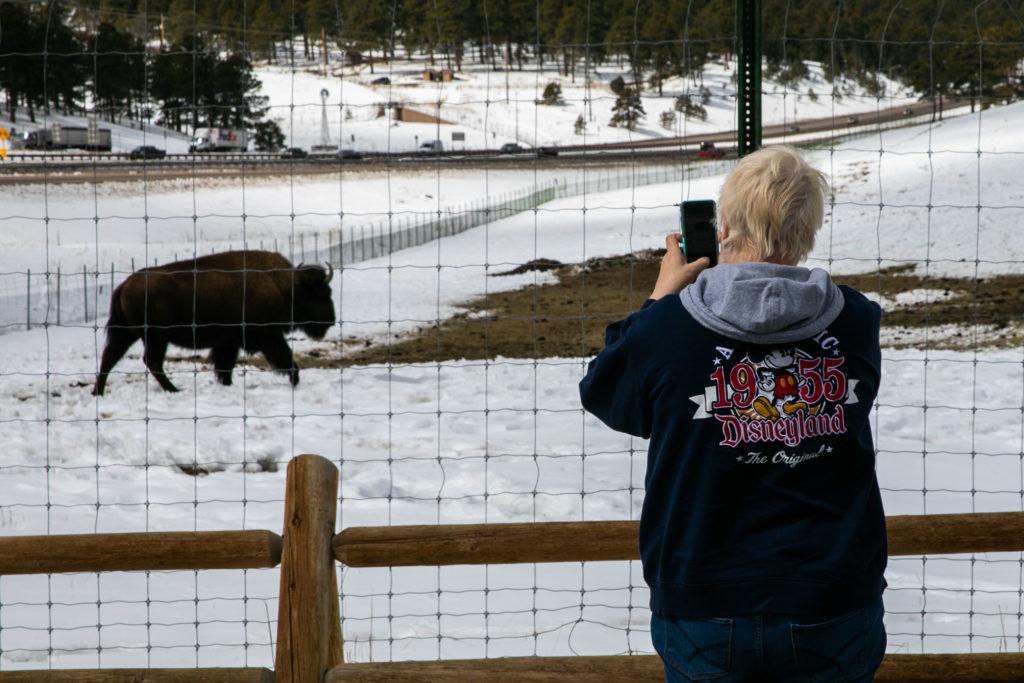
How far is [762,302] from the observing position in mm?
1974

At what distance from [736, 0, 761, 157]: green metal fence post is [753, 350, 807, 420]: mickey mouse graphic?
3323 mm

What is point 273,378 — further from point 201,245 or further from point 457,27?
point 201,245

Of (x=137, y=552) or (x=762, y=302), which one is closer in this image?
(x=762, y=302)

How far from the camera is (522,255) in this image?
21.0 metres

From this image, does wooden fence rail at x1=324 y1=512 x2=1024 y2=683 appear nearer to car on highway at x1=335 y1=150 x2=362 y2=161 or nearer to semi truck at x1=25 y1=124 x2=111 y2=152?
car on highway at x1=335 y1=150 x2=362 y2=161

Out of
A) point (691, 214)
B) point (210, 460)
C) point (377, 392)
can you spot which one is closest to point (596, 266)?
point (377, 392)

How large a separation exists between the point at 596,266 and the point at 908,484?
13.2 m

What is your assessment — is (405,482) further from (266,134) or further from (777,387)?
(266,134)

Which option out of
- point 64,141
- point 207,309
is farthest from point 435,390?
point 64,141

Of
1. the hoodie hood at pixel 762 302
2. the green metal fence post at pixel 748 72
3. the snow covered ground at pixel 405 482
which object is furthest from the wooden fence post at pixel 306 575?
the green metal fence post at pixel 748 72

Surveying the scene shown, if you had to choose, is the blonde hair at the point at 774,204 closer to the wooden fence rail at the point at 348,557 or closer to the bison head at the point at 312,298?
the wooden fence rail at the point at 348,557

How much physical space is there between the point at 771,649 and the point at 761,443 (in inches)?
14.2

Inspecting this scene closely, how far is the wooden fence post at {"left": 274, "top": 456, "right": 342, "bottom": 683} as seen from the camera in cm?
294

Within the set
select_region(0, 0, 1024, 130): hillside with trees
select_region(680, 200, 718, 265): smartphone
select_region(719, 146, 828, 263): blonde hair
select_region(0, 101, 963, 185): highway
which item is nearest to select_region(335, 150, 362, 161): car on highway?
select_region(0, 101, 963, 185): highway
